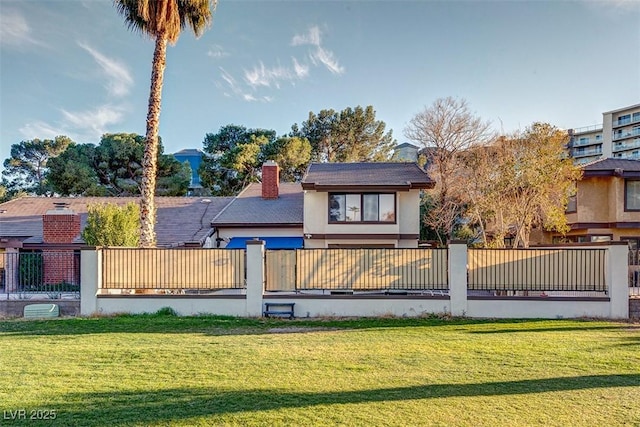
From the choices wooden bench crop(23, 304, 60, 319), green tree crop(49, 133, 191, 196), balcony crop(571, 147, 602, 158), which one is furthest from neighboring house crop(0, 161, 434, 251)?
balcony crop(571, 147, 602, 158)

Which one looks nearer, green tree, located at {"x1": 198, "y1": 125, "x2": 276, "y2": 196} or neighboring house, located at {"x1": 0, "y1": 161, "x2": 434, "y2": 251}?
neighboring house, located at {"x1": 0, "y1": 161, "x2": 434, "y2": 251}

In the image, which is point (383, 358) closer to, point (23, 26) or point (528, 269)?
point (528, 269)

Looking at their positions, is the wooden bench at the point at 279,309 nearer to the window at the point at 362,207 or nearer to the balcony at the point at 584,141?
the window at the point at 362,207

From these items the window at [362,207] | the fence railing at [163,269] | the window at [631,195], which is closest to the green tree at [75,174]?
the window at [362,207]

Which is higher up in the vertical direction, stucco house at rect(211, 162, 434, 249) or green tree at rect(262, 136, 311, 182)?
green tree at rect(262, 136, 311, 182)

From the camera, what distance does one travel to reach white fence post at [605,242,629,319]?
1398 centimetres

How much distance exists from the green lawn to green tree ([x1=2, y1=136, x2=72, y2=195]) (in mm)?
54521

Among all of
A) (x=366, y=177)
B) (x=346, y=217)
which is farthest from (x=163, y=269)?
(x=366, y=177)

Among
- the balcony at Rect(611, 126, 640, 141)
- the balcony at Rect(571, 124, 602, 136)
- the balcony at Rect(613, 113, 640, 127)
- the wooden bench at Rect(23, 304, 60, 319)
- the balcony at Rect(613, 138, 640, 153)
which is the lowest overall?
the wooden bench at Rect(23, 304, 60, 319)

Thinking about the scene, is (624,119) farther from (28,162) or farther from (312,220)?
(28,162)

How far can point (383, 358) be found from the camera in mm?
9203

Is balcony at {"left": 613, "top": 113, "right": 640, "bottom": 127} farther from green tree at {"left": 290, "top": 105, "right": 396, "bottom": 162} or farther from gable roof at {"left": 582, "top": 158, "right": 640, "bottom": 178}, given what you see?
gable roof at {"left": 582, "top": 158, "right": 640, "bottom": 178}

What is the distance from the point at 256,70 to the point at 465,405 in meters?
26.6

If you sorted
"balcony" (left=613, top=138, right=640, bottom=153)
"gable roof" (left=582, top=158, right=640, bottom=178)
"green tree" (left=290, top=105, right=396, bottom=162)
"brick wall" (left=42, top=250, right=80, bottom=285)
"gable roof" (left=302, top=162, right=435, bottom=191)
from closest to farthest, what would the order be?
"brick wall" (left=42, top=250, right=80, bottom=285)
"gable roof" (left=302, top=162, right=435, bottom=191)
"gable roof" (left=582, top=158, right=640, bottom=178)
"green tree" (left=290, top=105, right=396, bottom=162)
"balcony" (left=613, top=138, right=640, bottom=153)
